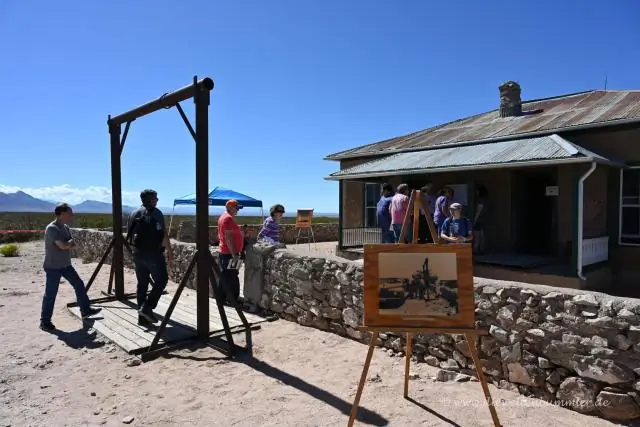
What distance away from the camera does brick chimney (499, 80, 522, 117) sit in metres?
11.8

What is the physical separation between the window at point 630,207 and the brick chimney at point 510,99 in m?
3.91

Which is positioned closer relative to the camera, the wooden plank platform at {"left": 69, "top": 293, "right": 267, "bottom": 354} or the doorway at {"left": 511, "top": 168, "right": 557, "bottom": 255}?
the wooden plank platform at {"left": 69, "top": 293, "right": 267, "bottom": 354}

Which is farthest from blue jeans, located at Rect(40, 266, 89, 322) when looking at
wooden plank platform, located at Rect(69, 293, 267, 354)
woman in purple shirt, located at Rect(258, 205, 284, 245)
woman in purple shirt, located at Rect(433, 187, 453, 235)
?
woman in purple shirt, located at Rect(433, 187, 453, 235)

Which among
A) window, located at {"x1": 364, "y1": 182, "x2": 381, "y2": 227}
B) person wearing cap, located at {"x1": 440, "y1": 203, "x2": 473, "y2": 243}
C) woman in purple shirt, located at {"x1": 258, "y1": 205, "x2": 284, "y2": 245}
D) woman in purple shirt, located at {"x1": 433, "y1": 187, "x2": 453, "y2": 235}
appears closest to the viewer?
person wearing cap, located at {"x1": 440, "y1": 203, "x2": 473, "y2": 243}

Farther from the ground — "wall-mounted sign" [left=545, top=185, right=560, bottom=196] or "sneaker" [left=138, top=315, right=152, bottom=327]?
"wall-mounted sign" [left=545, top=185, right=560, bottom=196]

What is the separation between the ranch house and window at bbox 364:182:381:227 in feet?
3.91

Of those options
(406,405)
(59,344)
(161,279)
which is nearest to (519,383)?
(406,405)

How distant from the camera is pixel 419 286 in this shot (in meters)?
3.29

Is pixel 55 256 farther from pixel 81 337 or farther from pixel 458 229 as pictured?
pixel 458 229

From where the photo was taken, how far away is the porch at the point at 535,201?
754 cm

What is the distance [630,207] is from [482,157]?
3.05 meters

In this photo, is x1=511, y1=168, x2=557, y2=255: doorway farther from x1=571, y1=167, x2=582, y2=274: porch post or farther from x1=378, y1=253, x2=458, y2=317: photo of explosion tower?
x1=378, y1=253, x2=458, y2=317: photo of explosion tower

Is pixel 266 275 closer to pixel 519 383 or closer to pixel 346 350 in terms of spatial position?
pixel 346 350

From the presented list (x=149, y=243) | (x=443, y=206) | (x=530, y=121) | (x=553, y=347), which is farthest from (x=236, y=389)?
(x=530, y=121)
